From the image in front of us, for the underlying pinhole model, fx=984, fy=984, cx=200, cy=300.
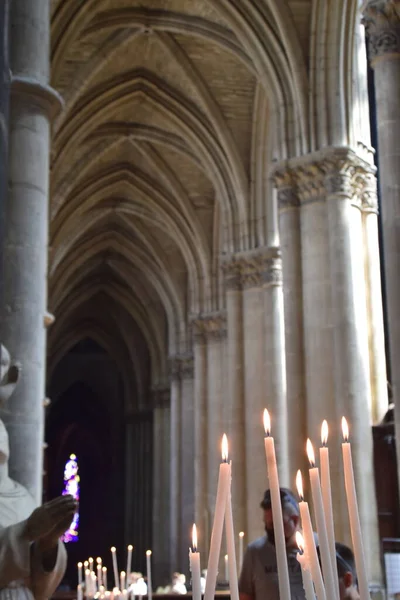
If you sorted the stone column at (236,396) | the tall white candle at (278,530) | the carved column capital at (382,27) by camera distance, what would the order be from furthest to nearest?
the stone column at (236,396)
the carved column capital at (382,27)
the tall white candle at (278,530)

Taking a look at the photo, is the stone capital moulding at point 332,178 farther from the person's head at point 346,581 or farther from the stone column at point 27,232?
the person's head at point 346,581

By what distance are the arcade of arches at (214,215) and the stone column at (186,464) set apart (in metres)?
0.08

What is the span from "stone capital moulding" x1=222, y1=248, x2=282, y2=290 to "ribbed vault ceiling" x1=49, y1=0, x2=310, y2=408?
339 mm

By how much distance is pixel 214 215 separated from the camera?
1030 inches

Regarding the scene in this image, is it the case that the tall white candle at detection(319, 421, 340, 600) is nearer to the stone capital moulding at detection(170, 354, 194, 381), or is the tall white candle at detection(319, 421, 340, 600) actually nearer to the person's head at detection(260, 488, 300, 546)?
the person's head at detection(260, 488, 300, 546)

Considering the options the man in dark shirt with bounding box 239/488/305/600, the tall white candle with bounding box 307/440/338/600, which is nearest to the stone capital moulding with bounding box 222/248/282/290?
the man in dark shirt with bounding box 239/488/305/600

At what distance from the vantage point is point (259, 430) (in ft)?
65.1

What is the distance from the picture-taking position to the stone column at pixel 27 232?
6.93 m

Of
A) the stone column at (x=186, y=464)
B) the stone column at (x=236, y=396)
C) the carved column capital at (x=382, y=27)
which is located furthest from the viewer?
the stone column at (x=186, y=464)

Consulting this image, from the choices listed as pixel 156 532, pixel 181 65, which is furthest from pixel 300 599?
pixel 156 532

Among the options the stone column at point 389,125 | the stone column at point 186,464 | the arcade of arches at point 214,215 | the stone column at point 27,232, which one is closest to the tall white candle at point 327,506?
the arcade of arches at point 214,215

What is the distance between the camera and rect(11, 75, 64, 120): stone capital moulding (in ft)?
25.0

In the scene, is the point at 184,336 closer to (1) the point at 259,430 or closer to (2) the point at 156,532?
(2) the point at 156,532

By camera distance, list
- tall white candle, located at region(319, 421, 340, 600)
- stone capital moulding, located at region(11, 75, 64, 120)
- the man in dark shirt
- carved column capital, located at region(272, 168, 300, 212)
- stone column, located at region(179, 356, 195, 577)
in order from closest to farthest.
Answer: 1. tall white candle, located at region(319, 421, 340, 600)
2. the man in dark shirt
3. stone capital moulding, located at region(11, 75, 64, 120)
4. carved column capital, located at region(272, 168, 300, 212)
5. stone column, located at region(179, 356, 195, 577)
